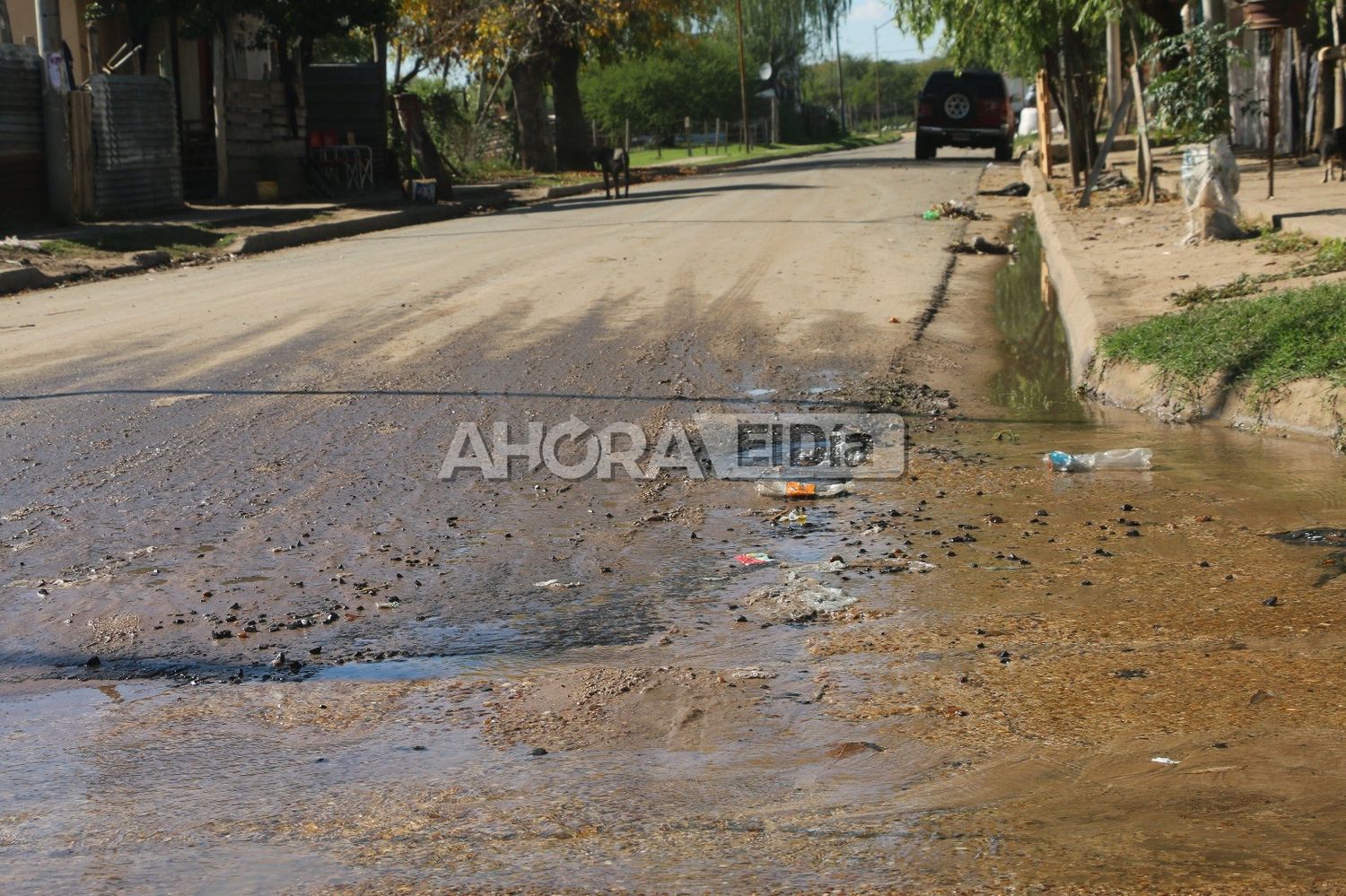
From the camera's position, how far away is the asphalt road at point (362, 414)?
4777 mm

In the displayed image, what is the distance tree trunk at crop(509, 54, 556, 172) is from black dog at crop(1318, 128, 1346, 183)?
2367 centimetres

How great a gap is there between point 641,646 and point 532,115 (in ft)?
113

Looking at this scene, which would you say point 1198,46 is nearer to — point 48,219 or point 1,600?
point 1,600

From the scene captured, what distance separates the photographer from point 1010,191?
79.5ft

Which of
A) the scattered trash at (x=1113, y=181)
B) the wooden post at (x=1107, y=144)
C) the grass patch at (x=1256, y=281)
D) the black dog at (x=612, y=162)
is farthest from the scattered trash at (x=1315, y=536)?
the black dog at (x=612, y=162)

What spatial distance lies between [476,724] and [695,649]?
82cm

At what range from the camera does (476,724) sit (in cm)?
382

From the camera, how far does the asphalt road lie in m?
4.78

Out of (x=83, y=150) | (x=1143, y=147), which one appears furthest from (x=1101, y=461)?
(x=83, y=150)

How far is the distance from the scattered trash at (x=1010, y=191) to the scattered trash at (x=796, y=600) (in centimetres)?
2008

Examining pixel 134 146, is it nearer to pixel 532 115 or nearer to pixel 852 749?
pixel 532 115

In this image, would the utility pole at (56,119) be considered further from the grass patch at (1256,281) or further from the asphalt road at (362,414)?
the grass patch at (1256,281)

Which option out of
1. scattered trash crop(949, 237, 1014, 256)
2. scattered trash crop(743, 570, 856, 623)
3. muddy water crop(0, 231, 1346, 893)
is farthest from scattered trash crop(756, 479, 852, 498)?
scattered trash crop(949, 237, 1014, 256)

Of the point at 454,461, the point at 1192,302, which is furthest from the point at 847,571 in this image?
the point at 1192,302
